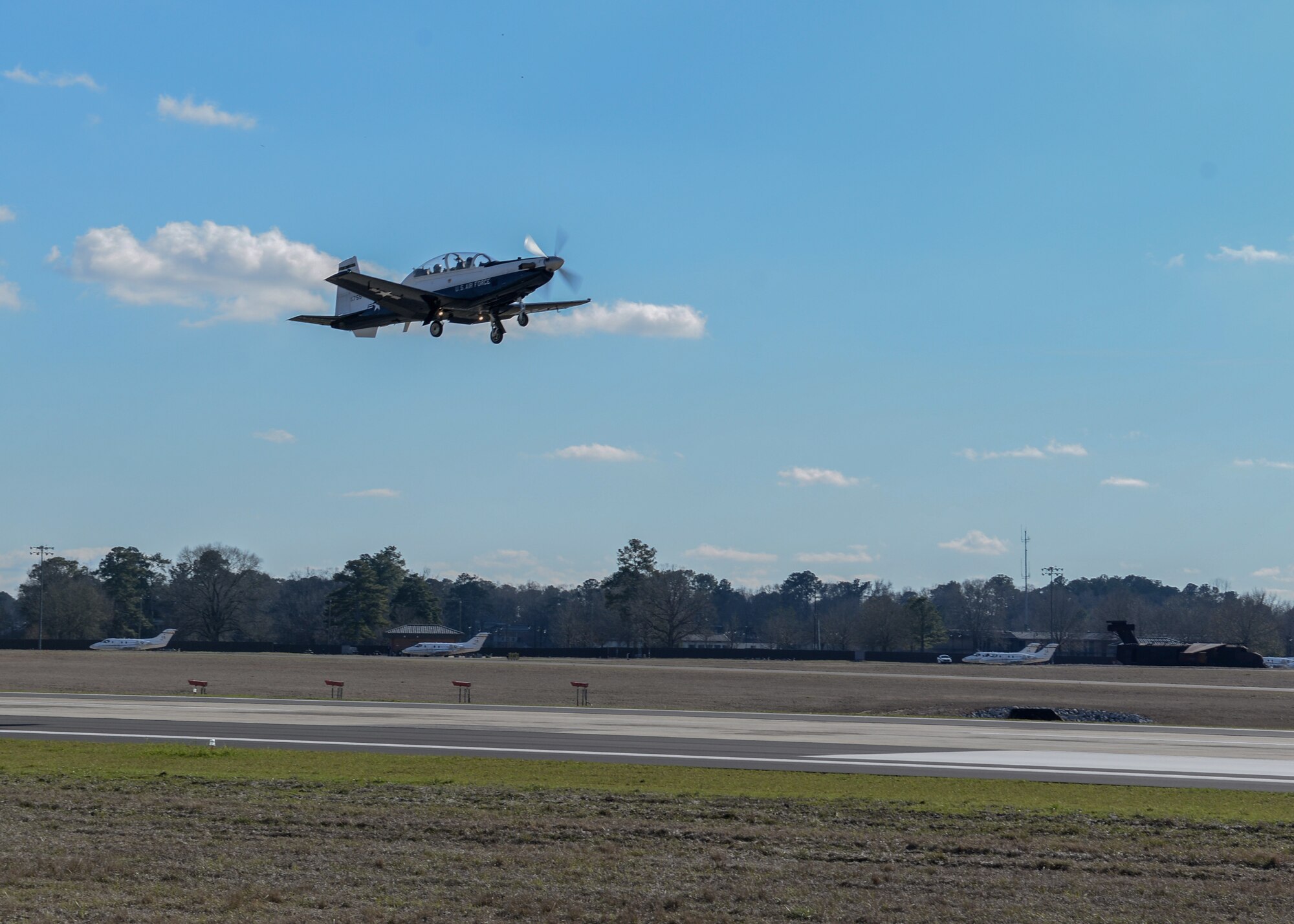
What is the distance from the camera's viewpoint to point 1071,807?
19719 millimetres

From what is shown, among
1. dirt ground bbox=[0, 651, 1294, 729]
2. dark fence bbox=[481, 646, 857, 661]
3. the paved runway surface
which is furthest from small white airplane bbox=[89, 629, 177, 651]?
the paved runway surface

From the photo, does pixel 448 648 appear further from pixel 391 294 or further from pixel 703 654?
pixel 391 294

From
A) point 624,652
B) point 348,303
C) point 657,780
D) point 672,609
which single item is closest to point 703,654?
point 624,652

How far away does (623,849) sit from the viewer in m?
15.9

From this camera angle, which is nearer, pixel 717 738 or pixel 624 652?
pixel 717 738

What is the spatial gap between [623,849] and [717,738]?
61.1 feet

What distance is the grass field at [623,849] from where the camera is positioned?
12594 mm

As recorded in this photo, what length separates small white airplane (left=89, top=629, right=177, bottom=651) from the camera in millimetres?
138250

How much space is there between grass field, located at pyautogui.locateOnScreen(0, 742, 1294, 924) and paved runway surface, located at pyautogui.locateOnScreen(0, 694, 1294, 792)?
3.78 m

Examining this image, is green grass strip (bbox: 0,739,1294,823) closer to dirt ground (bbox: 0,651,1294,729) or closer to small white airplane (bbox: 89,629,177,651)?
dirt ground (bbox: 0,651,1294,729)

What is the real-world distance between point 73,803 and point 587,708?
3067cm

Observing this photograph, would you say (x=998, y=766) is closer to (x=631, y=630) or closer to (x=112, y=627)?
(x=631, y=630)

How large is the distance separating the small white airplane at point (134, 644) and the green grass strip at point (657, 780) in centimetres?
11971

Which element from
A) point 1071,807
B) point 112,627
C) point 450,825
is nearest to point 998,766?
point 1071,807
